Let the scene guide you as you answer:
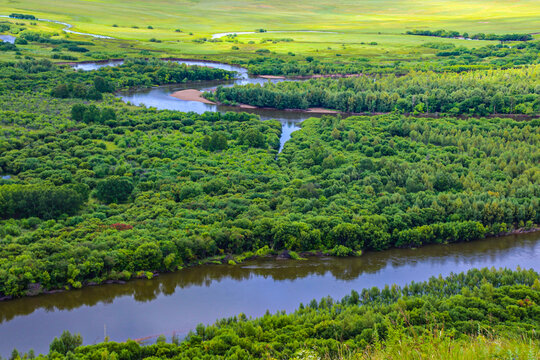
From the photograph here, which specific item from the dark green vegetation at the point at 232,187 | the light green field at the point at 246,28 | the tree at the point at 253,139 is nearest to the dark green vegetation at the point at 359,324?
the dark green vegetation at the point at 232,187

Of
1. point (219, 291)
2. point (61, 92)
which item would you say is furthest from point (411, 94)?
point (219, 291)

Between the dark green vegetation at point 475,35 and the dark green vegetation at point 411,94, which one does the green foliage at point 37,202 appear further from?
the dark green vegetation at point 475,35

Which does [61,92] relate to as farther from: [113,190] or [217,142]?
[113,190]

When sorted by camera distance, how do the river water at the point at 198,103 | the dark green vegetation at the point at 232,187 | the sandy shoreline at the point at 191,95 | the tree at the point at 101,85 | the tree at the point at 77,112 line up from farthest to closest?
1. the sandy shoreline at the point at 191,95
2. the tree at the point at 101,85
3. the river water at the point at 198,103
4. the tree at the point at 77,112
5. the dark green vegetation at the point at 232,187

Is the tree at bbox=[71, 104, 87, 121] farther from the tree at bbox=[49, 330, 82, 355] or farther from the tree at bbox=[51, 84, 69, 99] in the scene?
the tree at bbox=[49, 330, 82, 355]

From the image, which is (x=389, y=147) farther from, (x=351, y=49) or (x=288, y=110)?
(x=351, y=49)

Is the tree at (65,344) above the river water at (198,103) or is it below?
below
